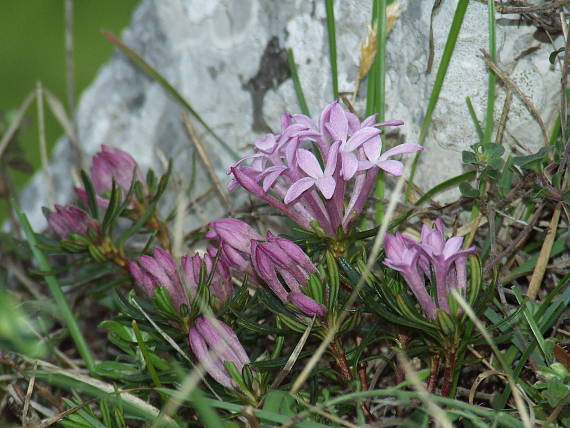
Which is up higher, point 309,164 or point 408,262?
point 309,164

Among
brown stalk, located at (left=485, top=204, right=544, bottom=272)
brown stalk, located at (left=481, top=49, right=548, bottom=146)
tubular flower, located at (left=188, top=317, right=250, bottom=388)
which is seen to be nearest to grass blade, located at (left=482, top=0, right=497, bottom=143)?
brown stalk, located at (left=481, top=49, right=548, bottom=146)

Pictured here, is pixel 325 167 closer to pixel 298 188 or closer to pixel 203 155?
pixel 298 188

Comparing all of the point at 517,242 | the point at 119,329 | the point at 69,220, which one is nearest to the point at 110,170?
the point at 69,220

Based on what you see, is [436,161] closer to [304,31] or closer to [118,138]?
[304,31]

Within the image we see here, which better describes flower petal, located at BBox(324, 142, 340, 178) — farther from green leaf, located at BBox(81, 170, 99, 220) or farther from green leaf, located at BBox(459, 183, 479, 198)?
green leaf, located at BBox(81, 170, 99, 220)

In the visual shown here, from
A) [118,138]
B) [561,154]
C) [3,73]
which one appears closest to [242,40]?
[118,138]

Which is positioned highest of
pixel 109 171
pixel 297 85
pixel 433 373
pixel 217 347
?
pixel 297 85

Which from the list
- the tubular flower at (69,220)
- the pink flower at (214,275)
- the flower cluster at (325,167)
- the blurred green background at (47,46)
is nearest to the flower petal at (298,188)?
the flower cluster at (325,167)
